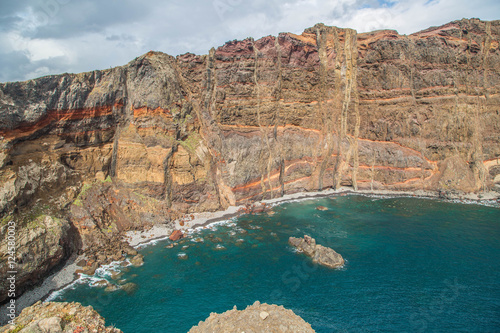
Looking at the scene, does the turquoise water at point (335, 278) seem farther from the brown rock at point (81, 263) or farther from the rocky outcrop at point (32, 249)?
the rocky outcrop at point (32, 249)

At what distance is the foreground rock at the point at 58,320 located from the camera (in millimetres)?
11055

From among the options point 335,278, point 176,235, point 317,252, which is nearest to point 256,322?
point 335,278

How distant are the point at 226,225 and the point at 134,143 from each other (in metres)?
18.0

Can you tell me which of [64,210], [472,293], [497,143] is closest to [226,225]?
[64,210]

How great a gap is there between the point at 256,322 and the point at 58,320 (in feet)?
28.6

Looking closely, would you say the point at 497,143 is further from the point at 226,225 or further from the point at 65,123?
the point at 65,123

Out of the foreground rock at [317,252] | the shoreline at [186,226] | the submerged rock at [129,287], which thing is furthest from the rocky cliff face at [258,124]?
the foreground rock at [317,252]

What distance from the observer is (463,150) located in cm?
5284

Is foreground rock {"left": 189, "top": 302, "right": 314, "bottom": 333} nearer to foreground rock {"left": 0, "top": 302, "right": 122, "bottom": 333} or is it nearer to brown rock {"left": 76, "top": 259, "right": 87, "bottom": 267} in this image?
foreground rock {"left": 0, "top": 302, "right": 122, "bottom": 333}

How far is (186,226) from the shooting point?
39.3m

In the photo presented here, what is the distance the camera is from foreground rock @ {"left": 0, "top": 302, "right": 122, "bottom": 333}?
36.3ft

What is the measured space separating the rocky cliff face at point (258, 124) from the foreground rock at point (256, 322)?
24.6m

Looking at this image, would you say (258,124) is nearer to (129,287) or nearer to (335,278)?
(335,278)

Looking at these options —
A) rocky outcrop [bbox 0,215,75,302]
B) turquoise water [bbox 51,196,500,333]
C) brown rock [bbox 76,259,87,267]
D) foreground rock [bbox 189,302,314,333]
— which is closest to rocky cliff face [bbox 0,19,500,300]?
rocky outcrop [bbox 0,215,75,302]
